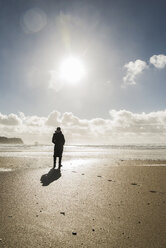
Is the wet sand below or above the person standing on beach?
below

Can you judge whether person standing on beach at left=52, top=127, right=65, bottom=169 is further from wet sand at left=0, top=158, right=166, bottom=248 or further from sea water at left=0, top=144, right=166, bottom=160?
sea water at left=0, top=144, right=166, bottom=160

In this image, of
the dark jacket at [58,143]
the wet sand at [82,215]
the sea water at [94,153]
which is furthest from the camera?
the sea water at [94,153]

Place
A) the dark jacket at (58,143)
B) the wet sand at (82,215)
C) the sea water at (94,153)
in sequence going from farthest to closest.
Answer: the sea water at (94,153), the dark jacket at (58,143), the wet sand at (82,215)

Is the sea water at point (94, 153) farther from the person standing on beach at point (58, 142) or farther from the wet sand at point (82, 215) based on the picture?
the wet sand at point (82, 215)

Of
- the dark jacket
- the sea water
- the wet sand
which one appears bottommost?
the wet sand

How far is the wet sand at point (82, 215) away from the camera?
3.78 meters

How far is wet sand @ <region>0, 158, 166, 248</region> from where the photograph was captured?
3.78 meters

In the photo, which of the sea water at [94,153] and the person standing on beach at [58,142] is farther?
the sea water at [94,153]

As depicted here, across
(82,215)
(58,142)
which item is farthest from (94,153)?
(82,215)

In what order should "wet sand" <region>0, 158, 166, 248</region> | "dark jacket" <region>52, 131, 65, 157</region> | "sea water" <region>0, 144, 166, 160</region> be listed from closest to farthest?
"wet sand" <region>0, 158, 166, 248</region> < "dark jacket" <region>52, 131, 65, 157</region> < "sea water" <region>0, 144, 166, 160</region>

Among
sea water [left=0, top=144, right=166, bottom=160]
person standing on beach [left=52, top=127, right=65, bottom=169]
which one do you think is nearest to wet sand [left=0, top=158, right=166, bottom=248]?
person standing on beach [left=52, top=127, right=65, bottom=169]

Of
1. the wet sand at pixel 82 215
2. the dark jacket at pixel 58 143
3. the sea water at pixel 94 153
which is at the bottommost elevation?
the wet sand at pixel 82 215

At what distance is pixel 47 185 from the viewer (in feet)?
27.2

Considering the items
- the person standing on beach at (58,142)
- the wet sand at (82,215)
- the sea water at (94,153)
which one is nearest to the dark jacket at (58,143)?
the person standing on beach at (58,142)
